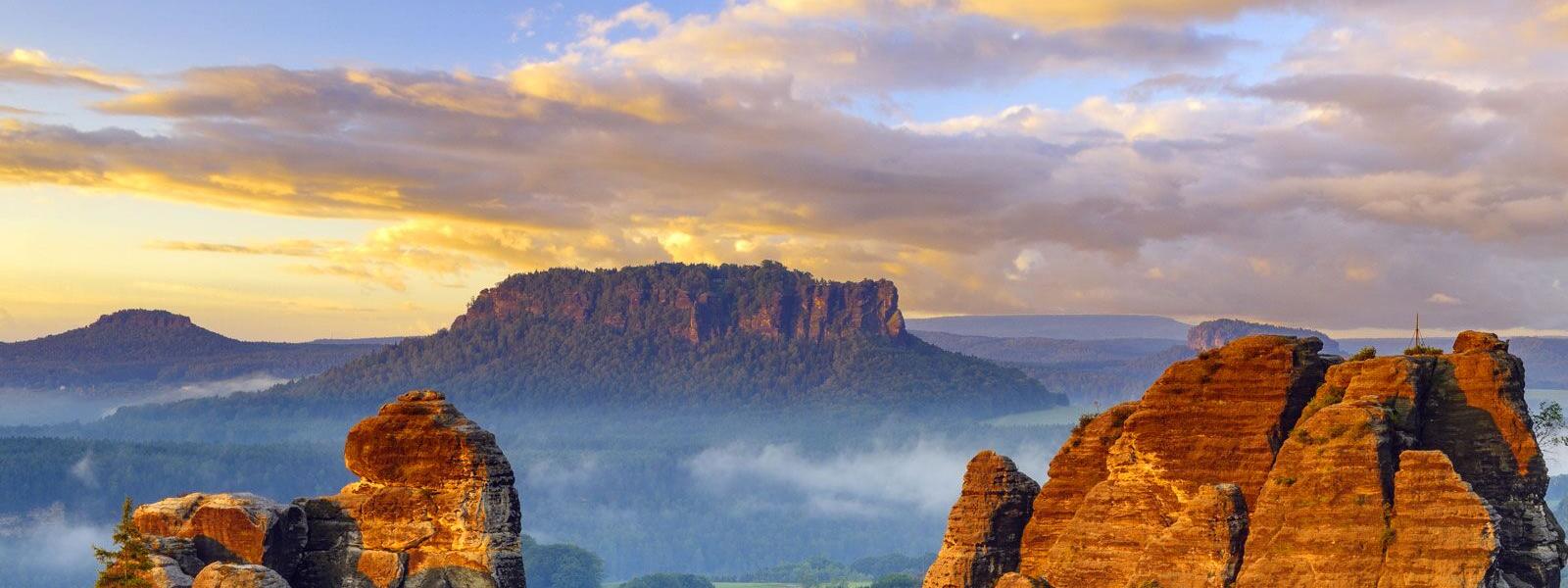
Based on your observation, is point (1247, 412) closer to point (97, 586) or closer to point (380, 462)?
point (380, 462)

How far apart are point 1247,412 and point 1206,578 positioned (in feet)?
28.6

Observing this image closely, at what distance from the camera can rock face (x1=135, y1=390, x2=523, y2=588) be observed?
197ft

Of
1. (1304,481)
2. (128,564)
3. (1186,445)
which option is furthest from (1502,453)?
(128,564)

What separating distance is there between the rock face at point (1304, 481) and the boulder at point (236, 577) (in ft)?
79.5

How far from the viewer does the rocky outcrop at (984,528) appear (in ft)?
259

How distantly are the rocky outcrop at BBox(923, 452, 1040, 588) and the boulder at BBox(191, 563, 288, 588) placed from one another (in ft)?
105

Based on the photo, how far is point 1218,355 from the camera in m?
72.9

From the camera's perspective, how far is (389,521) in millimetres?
62062

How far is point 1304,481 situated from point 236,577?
34702mm

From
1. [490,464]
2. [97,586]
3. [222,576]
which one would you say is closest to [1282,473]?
[490,464]

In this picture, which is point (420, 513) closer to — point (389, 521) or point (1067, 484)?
point (389, 521)

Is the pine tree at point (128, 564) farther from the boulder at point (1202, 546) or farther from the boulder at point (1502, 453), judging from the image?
the boulder at point (1502, 453)

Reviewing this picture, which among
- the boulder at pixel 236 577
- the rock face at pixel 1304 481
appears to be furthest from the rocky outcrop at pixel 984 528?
the boulder at pixel 236 577

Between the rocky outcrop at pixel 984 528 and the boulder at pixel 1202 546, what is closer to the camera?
the boulder at pixel 1202 546
